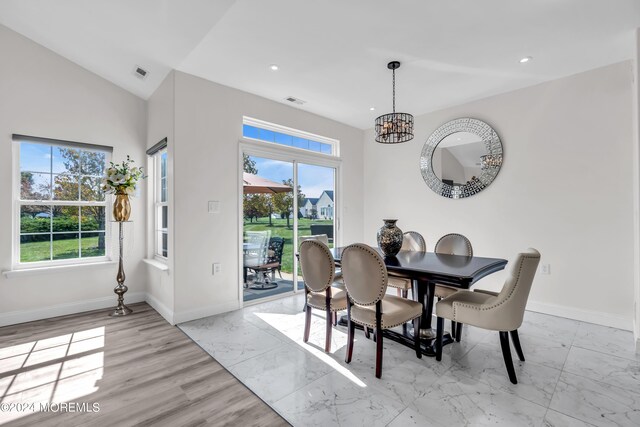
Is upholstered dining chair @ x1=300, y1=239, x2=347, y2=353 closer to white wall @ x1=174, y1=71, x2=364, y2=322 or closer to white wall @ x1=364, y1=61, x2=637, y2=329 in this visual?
white wall @ x1=174, y1=71, x2=364, y2=322

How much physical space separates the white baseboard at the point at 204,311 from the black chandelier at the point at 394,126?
2.66m

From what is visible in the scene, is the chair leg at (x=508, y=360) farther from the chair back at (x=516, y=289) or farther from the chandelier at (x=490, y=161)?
the chandelier at (x=490, y=161)

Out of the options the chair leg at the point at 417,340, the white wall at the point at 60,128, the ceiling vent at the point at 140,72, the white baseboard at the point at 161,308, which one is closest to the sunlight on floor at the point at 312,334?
the chair leg at the point at 417,340

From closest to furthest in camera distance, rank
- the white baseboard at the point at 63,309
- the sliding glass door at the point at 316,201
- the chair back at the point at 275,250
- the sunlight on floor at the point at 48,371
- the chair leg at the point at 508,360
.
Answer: the sunlight on floor at the point at 48,371 → the chair leg at the point at 508,360 → the white baseboard at the point at 63,309 → the chair back at the point at 275,250 → the sliding glass door at the point at 316,201

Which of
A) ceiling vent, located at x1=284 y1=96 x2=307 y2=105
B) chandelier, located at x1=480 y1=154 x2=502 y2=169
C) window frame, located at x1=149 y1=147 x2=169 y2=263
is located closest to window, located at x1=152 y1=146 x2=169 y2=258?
window frame, located at x1=149 y1=147 x2=169 y2=263

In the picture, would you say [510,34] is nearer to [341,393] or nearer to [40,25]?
[341,393]

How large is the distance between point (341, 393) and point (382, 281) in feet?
2.62

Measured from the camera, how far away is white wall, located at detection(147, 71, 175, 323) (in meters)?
3.26

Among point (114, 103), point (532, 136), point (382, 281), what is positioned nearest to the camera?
point (382, 281)

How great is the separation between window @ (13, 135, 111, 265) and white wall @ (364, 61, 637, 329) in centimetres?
479

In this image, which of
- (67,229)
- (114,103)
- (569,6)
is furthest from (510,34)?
(67,229)

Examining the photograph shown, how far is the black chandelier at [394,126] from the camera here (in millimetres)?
3004

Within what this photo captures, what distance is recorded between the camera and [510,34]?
2.59 metres

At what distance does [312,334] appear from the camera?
296 centimetres
